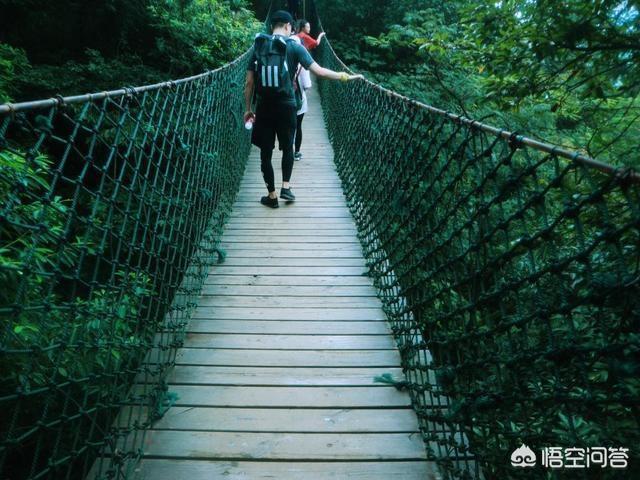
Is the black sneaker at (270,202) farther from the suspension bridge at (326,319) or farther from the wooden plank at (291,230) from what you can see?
the suspension bridge at (326,319)

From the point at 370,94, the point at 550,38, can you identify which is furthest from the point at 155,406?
the point at 550,38

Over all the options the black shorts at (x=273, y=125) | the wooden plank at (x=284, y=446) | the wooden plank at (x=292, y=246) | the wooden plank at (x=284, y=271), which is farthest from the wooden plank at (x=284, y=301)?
the black shorts at (x=273, y=125)

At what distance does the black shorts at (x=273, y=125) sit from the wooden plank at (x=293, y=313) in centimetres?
124

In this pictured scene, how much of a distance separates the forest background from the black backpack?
1.22m

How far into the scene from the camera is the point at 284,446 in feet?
4.39

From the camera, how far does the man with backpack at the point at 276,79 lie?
259 cm

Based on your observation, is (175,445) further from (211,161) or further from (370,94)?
(370,94)

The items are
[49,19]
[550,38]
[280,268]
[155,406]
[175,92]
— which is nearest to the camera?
[155,406]

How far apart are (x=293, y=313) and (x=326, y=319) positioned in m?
0.15

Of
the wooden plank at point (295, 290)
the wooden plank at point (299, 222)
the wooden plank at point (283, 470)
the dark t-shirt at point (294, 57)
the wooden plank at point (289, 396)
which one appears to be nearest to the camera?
the wooden plank at point (283, 470)

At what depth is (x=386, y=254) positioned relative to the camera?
2.29 m

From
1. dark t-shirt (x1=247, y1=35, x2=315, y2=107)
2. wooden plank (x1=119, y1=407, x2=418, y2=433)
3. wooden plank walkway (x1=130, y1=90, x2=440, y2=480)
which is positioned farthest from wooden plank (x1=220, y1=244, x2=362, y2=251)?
wooden plank (x1=119, y1=407, x2=418, y2=433)

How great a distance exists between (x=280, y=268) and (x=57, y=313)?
1068 millimetres

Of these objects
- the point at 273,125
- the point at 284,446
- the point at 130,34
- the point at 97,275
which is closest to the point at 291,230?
the point at 273,125
